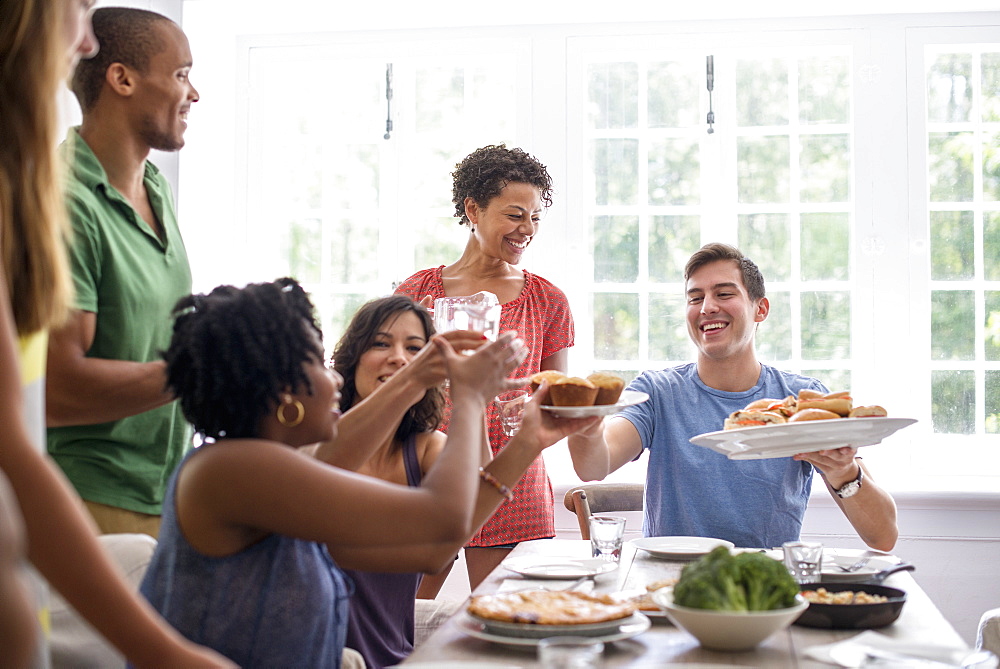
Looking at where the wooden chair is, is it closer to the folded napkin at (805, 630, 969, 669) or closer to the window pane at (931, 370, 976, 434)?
the folded napkin at (805, 630, 969, 669)

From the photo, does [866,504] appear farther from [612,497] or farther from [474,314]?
[474,314]

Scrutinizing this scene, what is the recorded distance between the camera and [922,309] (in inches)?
143

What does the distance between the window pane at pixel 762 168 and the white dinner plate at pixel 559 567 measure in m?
2.31

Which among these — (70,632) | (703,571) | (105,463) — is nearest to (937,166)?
(703,571)

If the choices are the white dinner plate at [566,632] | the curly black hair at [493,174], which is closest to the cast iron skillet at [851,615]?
the white dinner plate at [566,632]

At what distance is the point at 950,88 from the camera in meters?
3.65

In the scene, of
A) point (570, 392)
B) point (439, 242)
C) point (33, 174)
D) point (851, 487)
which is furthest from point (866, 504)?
point (439, 242)

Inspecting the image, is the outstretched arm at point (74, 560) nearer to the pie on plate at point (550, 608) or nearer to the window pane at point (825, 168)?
the pie on plate at point (550, 608)

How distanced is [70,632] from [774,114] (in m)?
3.29

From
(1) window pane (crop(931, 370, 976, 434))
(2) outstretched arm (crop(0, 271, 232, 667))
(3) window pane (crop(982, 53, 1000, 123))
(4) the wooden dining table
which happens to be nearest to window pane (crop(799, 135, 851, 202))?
(3) window pane (crop(982, 53, 1000, 123))

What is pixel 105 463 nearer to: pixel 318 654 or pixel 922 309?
pixel 318 654

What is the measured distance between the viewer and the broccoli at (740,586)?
130cm

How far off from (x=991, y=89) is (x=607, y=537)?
2786 millimetres

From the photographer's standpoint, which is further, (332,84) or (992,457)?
(332,84)
